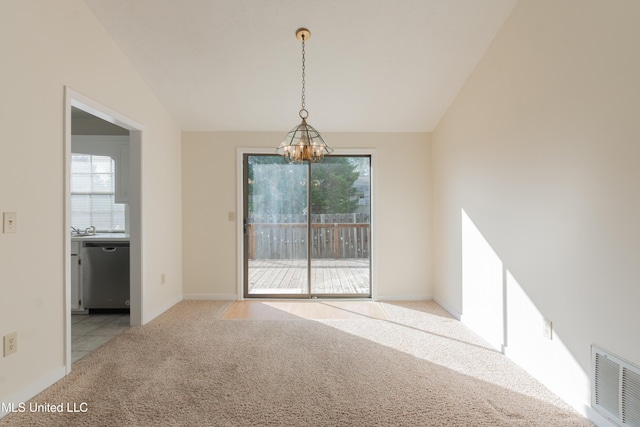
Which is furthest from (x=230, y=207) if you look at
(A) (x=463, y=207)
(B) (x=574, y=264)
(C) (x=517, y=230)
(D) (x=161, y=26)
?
(B) (x=574, y=264)

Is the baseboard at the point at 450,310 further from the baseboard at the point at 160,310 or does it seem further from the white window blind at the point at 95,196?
the white window blind at the point at 95,196

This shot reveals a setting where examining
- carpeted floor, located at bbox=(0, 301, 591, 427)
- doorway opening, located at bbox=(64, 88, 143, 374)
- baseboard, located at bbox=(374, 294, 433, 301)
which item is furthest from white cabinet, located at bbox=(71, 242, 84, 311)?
baseboard, located at bbox=(374, 294, 433, 301)

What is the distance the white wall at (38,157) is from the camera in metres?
1.77

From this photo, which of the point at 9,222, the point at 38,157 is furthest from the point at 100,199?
the point at 9,222

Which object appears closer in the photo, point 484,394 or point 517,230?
point 484,394

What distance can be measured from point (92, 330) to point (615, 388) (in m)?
4.05

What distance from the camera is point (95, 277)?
346 centimetres

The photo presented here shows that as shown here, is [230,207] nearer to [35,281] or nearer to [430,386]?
[35,281]

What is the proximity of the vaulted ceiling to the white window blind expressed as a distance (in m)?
1.46

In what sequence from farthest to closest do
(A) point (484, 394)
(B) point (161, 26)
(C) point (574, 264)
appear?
(B) point (161, 26)
(A) point (484, 394)
(C) point (574, 264)

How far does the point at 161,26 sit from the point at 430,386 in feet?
11.2

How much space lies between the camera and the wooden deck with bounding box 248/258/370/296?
4.17 metres

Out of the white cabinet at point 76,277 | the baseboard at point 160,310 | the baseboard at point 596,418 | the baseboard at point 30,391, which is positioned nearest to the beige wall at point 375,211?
the baseboard at point 160,310

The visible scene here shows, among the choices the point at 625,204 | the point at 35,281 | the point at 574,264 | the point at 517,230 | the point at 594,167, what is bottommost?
the point at 35,281
